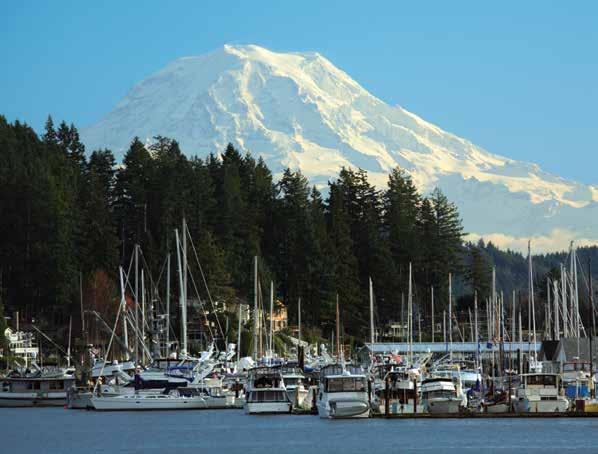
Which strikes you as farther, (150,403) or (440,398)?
(150,403)

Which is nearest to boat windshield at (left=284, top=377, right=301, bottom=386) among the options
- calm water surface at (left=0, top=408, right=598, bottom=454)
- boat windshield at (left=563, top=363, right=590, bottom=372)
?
calm water surface at (left=0, top=408, right=598, bottom=454)

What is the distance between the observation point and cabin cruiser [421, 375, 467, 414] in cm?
8800

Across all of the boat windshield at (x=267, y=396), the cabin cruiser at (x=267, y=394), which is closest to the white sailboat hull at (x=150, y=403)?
the cabin cruiser at (x=267, y=394)

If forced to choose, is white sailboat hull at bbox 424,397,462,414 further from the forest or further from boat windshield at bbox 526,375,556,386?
the forest

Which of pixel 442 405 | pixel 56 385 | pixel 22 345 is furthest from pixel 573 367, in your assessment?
pixel 22 345

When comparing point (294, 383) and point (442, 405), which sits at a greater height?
→ point (294, 383)

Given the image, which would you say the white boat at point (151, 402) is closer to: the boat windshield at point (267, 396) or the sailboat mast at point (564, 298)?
the boat windshield at point (267, 396)

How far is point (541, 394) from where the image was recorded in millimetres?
86688

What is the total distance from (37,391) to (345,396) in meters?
30.4

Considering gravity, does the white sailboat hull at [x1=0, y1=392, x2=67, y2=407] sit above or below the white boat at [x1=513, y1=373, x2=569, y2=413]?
above

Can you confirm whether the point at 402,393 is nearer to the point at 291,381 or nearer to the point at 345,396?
the point at 345,396

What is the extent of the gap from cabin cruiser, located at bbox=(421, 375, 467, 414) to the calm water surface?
65 cm

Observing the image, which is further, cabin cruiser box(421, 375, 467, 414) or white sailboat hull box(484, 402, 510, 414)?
white sailboat hull box(484, 402, 510, 414)

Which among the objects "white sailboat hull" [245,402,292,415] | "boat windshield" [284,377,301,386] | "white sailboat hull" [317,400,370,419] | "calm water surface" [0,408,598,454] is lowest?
"calm water surface" [0,408,598,454]
